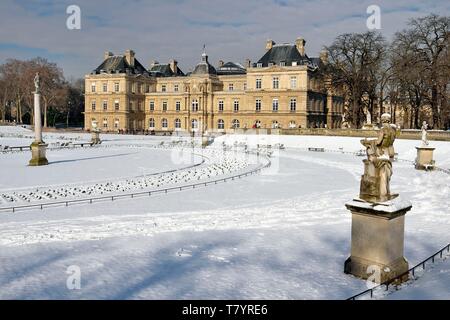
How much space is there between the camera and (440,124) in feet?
145

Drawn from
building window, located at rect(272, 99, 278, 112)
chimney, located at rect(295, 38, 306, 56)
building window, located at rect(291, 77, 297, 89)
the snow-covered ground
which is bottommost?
the snow-covered ground

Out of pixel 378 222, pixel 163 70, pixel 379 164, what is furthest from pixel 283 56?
pixel 378 222

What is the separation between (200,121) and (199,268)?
207 ft

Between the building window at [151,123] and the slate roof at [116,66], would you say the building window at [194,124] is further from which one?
the slate roof at [116,66]

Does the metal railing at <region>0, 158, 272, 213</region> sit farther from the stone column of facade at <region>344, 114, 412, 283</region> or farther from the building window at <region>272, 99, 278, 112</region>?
the building window at <region>272, 99, 278, 112</region>

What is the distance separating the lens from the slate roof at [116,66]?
75.0 meters

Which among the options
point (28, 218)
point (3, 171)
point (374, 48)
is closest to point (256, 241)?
point (28, 218)

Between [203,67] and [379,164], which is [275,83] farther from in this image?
[379,164]

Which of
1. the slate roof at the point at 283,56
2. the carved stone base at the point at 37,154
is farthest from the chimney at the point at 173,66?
the carved stone base at the point at 37,154

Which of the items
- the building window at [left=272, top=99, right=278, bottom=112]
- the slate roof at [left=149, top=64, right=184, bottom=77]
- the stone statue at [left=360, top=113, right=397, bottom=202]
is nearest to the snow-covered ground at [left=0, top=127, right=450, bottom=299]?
the stone statue at [left=360, top=113, right=397, bottom=202]

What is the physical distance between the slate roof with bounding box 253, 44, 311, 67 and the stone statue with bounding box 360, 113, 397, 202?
182ft

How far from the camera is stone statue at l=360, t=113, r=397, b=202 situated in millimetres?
8453

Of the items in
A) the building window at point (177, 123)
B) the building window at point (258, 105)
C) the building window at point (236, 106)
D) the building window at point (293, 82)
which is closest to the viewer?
the building window at point (293, 82)
